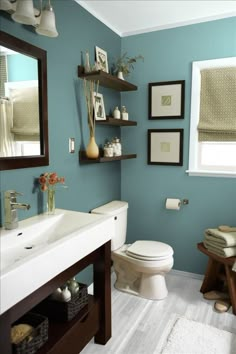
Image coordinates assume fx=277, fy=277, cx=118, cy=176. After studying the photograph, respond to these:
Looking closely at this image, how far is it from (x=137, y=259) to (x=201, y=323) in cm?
66

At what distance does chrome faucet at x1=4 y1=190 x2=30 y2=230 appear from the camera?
154cm

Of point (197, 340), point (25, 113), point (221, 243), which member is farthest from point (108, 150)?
point (197, 340)

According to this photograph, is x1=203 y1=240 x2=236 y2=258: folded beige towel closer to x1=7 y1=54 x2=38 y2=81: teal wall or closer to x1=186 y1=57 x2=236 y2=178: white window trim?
x1=186 y1=57 x2=236 y2=178: white window trim

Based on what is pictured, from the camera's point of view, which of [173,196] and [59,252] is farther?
[173,196]

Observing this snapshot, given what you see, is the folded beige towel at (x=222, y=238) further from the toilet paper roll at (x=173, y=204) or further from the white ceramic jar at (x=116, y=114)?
the white ceramic jar at (x=116, y=114)

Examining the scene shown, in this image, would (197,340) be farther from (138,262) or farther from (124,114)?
(124,114)

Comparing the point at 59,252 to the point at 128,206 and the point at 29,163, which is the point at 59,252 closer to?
the point at 29,163

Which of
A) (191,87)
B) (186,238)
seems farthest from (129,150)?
(186,238)

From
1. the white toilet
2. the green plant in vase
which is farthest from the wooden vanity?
the green plant in vase

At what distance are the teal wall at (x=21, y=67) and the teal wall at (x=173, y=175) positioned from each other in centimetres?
132

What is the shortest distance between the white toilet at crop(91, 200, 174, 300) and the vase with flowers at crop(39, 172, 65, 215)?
2.10ft

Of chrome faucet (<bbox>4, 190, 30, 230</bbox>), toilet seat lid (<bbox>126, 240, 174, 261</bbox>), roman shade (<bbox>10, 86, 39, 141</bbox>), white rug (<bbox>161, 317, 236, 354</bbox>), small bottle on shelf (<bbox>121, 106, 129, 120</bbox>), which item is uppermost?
small bottle on shelf (<bbox>121, 106, 129, 120</bbox>)

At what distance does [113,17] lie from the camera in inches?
97.5

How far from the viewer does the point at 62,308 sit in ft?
5.33
